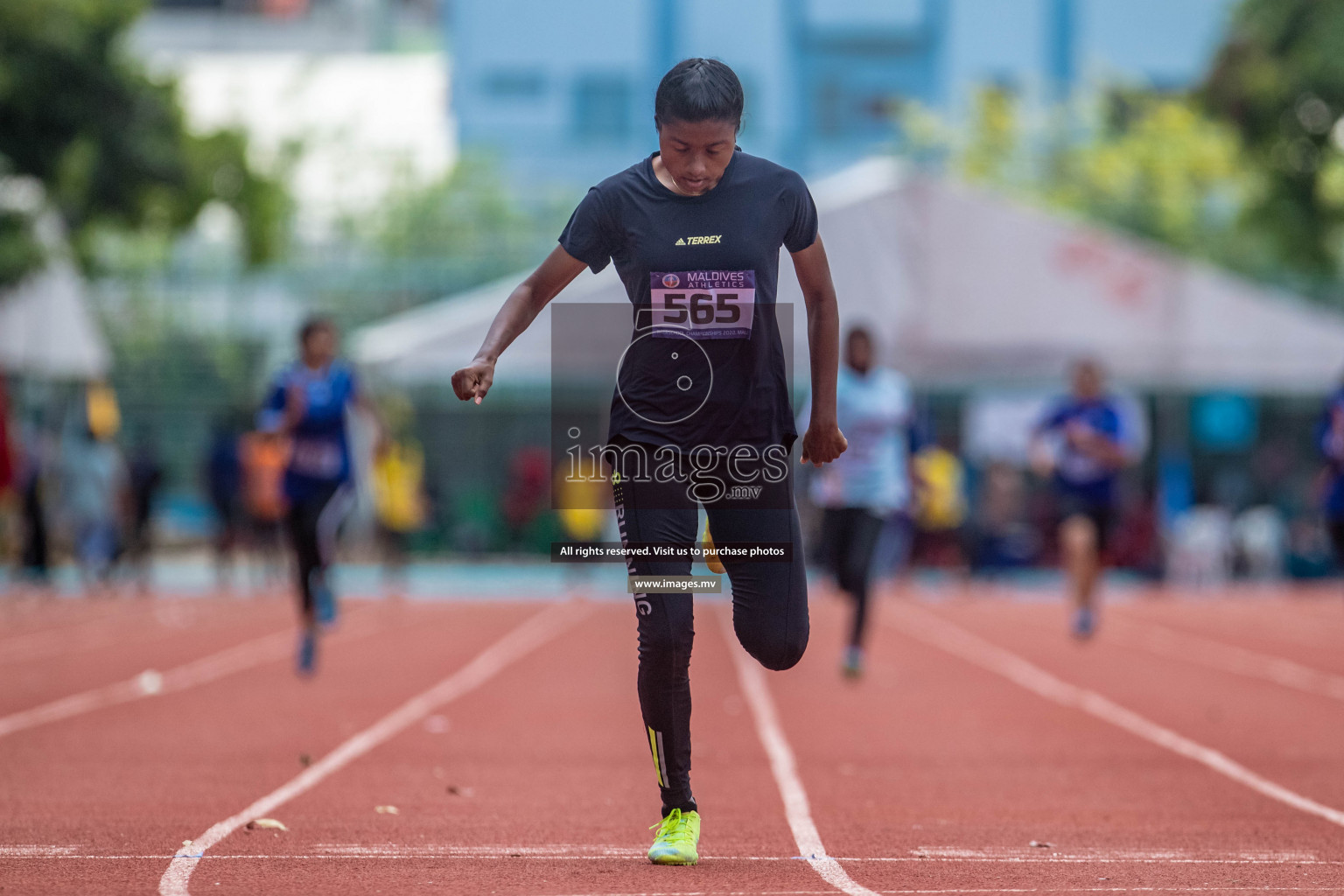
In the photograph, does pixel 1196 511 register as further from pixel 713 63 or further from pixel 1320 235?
pixel 713 63

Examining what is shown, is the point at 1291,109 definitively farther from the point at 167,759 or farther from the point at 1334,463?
the point at 167,759

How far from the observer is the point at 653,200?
16.5 feet

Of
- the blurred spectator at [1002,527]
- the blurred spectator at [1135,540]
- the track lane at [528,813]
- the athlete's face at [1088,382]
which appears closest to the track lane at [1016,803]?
the track lane at [528,813]

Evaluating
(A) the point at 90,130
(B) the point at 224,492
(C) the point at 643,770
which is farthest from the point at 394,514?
(C) the point at 643,770

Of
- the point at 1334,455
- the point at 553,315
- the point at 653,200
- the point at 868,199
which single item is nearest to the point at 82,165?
the point at 868,199

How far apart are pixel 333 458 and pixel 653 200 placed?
6303 mm

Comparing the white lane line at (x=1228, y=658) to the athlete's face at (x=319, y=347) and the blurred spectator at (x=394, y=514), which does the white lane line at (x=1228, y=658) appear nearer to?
the athlete's face at (x=319, y=347)

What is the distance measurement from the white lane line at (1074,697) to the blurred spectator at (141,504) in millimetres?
8970

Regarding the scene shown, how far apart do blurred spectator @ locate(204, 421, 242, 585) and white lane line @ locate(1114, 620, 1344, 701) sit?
1072 cm

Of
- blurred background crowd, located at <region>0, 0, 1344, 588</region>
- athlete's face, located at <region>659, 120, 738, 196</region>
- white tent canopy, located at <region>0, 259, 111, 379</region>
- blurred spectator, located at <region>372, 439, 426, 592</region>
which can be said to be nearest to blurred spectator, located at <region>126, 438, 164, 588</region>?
blurred background crowd, located at <region>0, 0, 1344, 588</region>

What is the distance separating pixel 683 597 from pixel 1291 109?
24420 mm

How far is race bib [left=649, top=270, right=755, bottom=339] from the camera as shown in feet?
16.4

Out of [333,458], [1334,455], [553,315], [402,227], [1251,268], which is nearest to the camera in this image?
[553,315]

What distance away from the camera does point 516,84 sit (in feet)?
175
